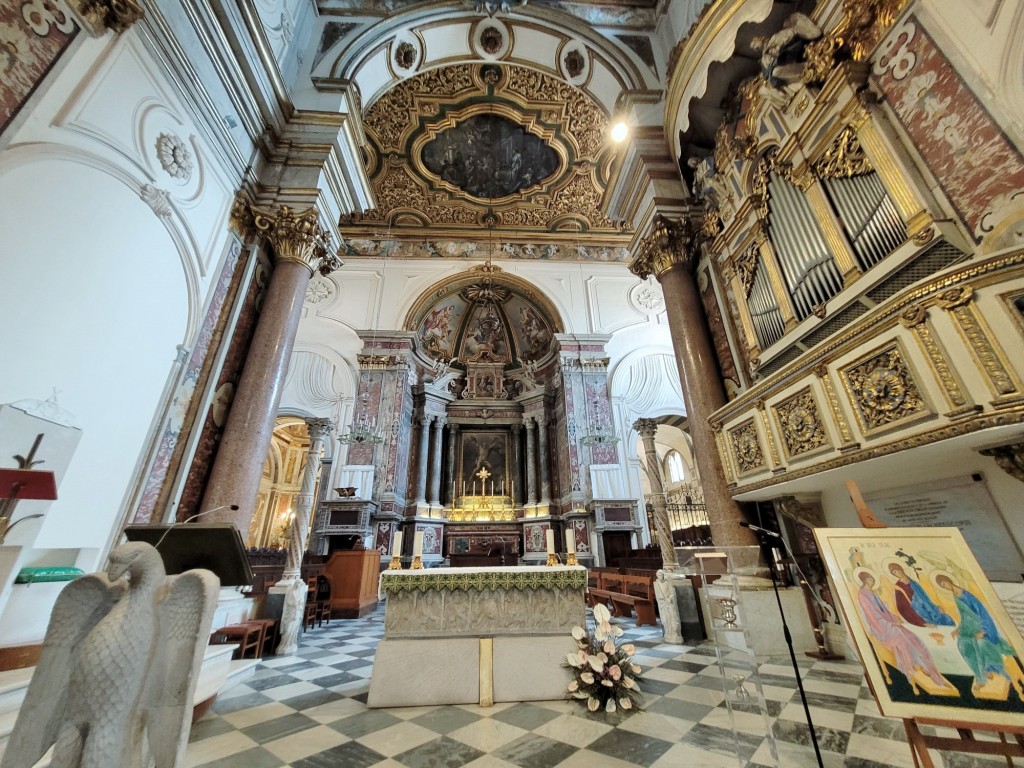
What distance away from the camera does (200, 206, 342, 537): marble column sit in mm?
3816

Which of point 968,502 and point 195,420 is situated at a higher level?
point 195,420

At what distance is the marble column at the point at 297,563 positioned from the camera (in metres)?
4.19

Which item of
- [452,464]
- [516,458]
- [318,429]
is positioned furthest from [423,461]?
[318,429]

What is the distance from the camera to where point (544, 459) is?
11867mm

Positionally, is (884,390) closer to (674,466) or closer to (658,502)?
(658,502)

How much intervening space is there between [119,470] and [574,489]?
887cm

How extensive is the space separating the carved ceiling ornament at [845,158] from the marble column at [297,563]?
20.7ft

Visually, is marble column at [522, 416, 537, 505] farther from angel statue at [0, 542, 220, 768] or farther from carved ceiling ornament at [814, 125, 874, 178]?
angel statue at [0, 542, 220, 768]

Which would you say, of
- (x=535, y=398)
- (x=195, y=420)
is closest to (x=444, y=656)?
(x=195, y=420)

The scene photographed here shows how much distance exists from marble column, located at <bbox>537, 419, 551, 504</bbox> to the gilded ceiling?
17.6ft

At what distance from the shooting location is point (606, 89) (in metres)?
6.72

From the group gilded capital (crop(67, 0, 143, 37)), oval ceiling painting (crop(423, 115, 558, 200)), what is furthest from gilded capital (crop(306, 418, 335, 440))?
oval ceiling painting (crop(423, 115, 558, 200))

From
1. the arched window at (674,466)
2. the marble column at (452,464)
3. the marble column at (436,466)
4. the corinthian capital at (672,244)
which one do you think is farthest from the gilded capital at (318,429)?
the arched window at (674,466)

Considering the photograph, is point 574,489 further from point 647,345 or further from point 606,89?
point 606,89
